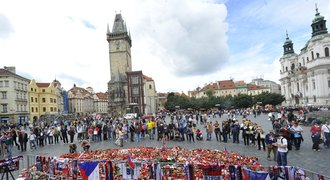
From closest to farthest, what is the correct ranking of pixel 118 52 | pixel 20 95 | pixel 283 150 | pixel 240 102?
pixel 283 150
pixel 20 95
pixel 240 102
pixel 118 52

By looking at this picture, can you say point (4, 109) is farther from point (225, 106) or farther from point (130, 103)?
point (225, 106)

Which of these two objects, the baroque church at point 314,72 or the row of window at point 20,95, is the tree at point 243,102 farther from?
the row of window at point 20,95

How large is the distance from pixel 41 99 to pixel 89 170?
76726 millimetres

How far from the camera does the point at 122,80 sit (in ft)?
278

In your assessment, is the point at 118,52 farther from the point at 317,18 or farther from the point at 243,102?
the point at 317,18

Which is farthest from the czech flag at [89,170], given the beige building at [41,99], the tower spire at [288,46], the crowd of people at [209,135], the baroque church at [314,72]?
the tower spire at [288,46]

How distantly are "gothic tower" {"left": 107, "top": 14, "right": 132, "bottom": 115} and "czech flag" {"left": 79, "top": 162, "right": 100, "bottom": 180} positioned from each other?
7483cm

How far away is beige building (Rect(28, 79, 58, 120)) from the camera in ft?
237

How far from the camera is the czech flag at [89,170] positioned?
8930 millimetres

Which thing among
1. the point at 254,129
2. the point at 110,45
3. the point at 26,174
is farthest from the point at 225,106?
the point at 26,174

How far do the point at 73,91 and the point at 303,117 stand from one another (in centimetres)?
13097

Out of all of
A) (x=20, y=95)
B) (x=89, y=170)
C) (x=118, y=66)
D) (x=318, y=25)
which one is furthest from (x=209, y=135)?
(x=318, y=25)

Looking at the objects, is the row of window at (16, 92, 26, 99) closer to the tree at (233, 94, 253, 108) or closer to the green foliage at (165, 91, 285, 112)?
the green foliage at (165, 91, 285, 112)

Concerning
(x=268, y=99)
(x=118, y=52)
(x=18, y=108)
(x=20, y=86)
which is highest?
(x=118, y=52)
